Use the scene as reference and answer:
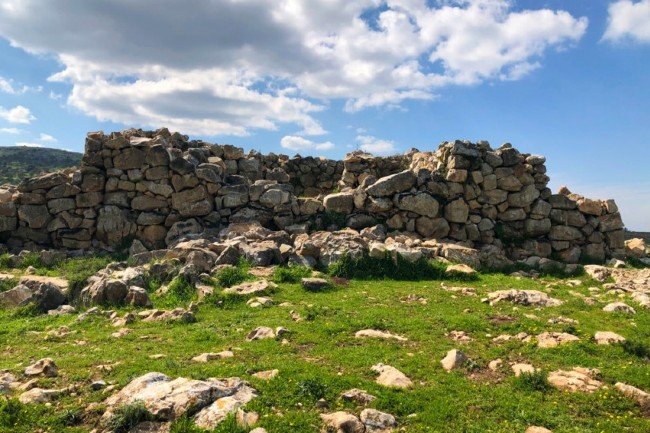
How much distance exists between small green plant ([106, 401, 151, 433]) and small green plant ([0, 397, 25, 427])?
1241 millimetres

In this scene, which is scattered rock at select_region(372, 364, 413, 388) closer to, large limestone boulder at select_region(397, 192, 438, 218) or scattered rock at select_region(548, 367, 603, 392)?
scattered rock at select_region(548, 367, 603, 392)

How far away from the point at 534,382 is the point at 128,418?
5.82m

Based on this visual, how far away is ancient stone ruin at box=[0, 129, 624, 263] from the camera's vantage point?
64.1 feet

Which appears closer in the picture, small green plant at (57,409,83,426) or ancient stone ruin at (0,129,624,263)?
small green plant at (57,409,83,426)

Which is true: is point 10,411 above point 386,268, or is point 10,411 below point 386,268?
below

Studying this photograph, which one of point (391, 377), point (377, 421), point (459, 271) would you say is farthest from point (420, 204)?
point (377, 421)

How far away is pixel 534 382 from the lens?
7.52 metres

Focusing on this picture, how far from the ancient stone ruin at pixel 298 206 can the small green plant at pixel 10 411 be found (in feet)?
42.1

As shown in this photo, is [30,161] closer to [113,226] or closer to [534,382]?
[113,226]

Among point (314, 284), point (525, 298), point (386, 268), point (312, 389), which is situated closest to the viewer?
point (312, 389)

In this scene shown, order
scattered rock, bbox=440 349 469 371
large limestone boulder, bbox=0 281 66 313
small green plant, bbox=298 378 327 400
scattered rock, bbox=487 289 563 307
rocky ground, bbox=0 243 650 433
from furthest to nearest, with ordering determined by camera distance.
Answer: large limestone boulder, bbox=0 281 66 313, scattered rock, bbox=487 289 563 307, scattered rock, bbox=440 349 469 371, small green plant, bbox=298 378 327 400, rocky ground, bbox=0 243 650 433

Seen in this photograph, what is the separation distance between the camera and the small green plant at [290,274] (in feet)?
47.5

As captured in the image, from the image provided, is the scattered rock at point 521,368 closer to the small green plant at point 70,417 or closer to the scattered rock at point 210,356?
the scattered rock at point 210,356

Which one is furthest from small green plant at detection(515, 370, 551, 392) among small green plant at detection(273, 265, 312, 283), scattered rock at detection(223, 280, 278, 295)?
small green plant at detection(273, 265, 312, 283)
